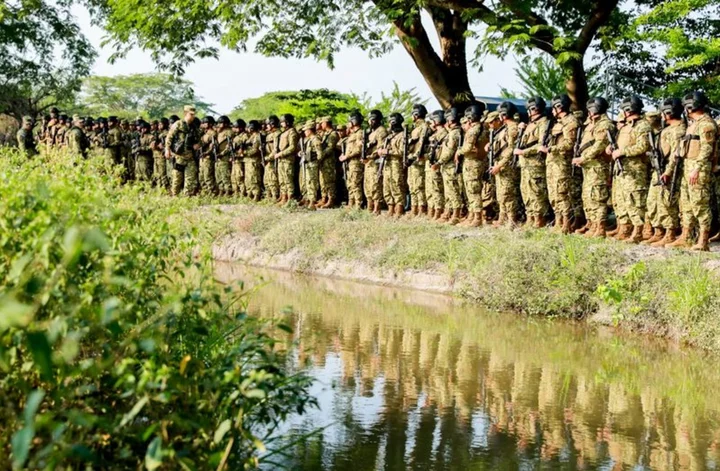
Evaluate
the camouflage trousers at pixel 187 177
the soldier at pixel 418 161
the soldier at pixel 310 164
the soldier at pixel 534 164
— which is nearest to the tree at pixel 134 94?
the camouflage trousers at pixel 187 177

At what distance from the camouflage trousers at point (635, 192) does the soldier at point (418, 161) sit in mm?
3850

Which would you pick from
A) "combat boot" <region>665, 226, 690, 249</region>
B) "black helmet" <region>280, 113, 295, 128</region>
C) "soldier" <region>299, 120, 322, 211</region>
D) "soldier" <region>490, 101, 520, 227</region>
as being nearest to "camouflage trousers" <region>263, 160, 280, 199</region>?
"black helmet" <region>280, 113, 295, 128</region>

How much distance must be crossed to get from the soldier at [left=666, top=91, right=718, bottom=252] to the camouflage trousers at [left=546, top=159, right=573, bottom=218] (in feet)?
5.99

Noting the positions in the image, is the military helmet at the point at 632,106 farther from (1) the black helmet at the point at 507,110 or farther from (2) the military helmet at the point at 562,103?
(1) the black helmet at the point at 507,110

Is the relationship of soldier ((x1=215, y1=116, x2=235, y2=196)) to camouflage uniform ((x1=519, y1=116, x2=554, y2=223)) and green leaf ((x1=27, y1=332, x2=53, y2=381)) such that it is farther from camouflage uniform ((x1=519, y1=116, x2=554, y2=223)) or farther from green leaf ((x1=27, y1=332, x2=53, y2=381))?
green leaf ((x1=27, y1=332, x2=53, y2=381))

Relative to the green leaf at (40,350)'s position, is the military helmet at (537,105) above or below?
above

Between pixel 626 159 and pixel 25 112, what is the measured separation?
78.5ft

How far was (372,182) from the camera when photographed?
1591cm

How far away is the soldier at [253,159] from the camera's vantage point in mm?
18672

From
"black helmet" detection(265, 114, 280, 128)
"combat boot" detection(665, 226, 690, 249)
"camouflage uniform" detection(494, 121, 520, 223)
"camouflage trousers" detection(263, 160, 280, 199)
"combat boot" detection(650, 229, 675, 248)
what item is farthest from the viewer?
"black helmet" detection(265, 114, 280, 128)

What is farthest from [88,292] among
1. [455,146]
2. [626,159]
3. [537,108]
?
[455,146]

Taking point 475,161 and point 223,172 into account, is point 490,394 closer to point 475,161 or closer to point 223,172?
point 475,161

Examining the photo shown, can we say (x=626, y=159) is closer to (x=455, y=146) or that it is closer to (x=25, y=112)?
(x=455, y=146)

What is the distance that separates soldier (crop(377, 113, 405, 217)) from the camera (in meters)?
15.4
